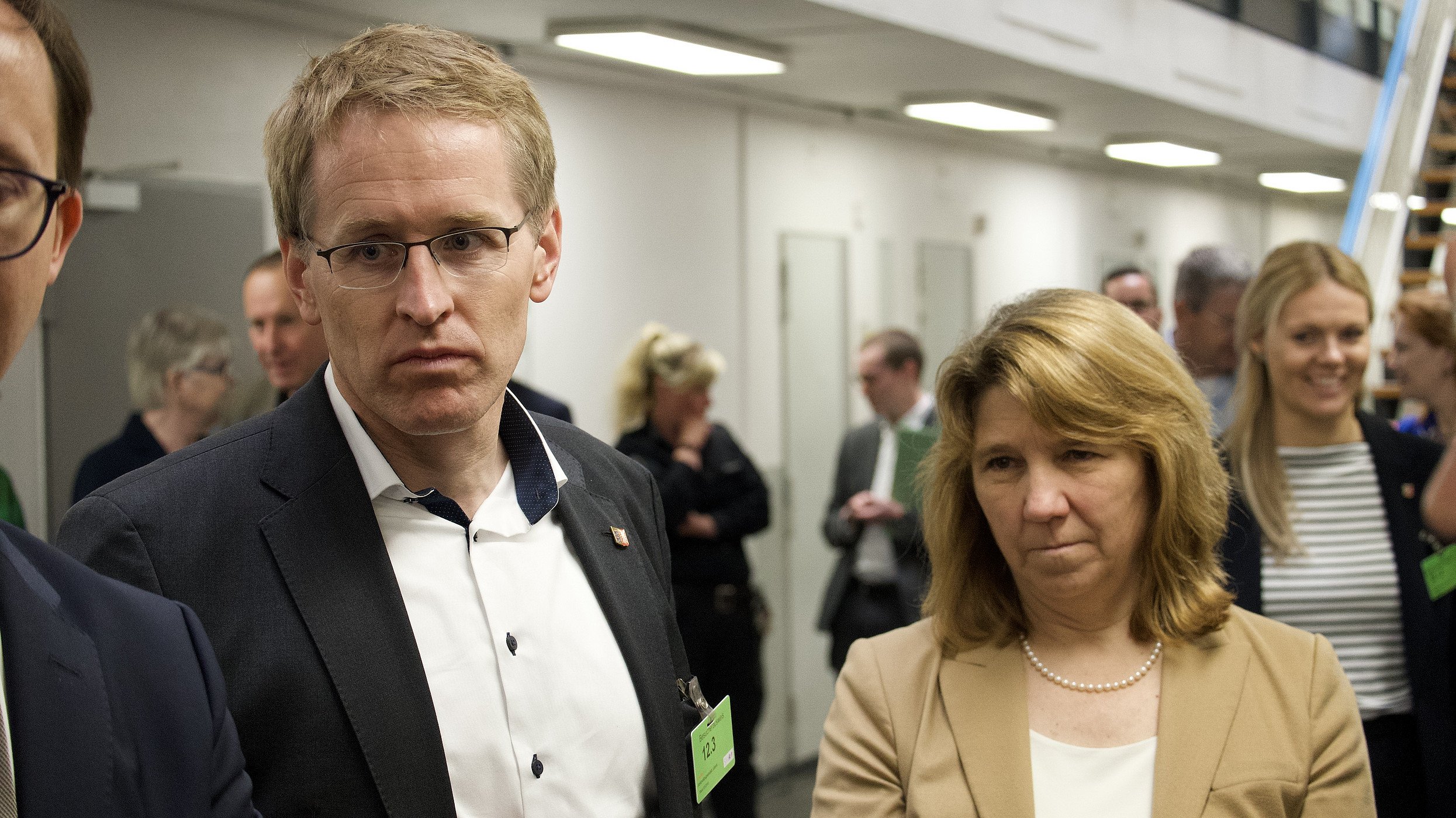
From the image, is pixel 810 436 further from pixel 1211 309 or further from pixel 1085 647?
pixel 1085 647

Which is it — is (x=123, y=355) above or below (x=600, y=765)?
above

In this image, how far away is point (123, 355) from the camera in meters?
3.87

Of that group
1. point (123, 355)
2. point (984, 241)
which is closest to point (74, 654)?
point (123, 355)

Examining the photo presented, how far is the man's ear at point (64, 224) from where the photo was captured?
0.93m

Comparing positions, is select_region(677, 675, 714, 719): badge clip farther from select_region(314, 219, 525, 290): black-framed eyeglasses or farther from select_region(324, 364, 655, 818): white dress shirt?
select_region(314, 219, 525, 290): black-framed eyeglasses

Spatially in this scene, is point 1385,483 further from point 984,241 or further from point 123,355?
point 984,241

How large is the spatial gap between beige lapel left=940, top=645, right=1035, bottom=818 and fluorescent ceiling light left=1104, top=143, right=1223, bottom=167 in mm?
7040

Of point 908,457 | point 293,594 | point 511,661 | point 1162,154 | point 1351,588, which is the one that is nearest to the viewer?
point 293,594

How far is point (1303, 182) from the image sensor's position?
11.0 meters

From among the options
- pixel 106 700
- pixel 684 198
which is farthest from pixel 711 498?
→ pixel 106 700

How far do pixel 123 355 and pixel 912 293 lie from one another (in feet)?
15.9

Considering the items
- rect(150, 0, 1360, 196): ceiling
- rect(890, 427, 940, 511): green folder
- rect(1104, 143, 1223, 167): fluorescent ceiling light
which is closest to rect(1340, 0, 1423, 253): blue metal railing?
rect(150, 0, 1360, 196): ceiling

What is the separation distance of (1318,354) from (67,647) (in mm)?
2605

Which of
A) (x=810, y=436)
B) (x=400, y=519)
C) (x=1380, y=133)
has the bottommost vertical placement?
(x=810, y=436)
